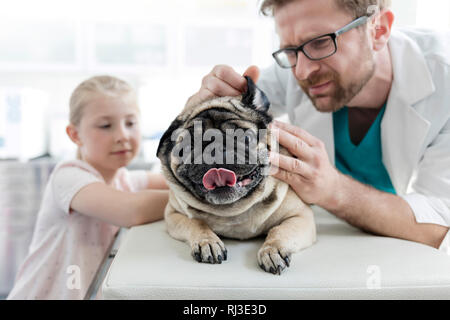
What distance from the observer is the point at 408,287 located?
55cm

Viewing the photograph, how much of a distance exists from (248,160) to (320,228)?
311mm

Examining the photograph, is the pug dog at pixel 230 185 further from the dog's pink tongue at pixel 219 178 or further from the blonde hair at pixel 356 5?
the blonde hair at pixel 356 5

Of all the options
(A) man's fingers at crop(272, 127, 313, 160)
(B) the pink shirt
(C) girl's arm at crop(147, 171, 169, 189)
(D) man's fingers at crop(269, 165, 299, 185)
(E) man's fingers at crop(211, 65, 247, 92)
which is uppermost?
(E) man's fingers at crop(211, 65, 247, 92)

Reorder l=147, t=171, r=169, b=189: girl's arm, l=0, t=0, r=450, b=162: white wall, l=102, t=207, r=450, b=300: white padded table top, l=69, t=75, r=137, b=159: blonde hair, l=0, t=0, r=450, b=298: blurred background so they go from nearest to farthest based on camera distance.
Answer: l=102, t=207, r=450, b=300: white padded table top → l=69, t=75, r=137, b=159: blonde hair → l=147, t=171, r=169, b=189: girl's arm → l=0, t=0, r=450, b=298: blurred background → l=0, t=0, r=450, b=162: white wall

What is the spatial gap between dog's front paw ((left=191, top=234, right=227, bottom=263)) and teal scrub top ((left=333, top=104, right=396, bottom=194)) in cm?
72

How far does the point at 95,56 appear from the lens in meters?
2.18

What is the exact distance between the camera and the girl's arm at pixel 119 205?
2.85ft

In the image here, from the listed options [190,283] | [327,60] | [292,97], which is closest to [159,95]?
[292,97]

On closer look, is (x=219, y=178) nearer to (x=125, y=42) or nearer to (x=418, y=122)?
(x=418, y=122)

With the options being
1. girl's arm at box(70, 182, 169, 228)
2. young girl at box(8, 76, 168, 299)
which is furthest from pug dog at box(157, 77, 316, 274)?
young girl at box(8, 76, 168, 299)

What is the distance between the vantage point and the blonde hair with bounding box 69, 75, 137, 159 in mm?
1079

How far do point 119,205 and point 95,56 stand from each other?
1.61 metres

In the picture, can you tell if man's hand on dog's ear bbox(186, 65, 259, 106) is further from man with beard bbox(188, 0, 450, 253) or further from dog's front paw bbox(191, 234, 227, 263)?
dog's front paw bbox(191, 234, 227, 263)
